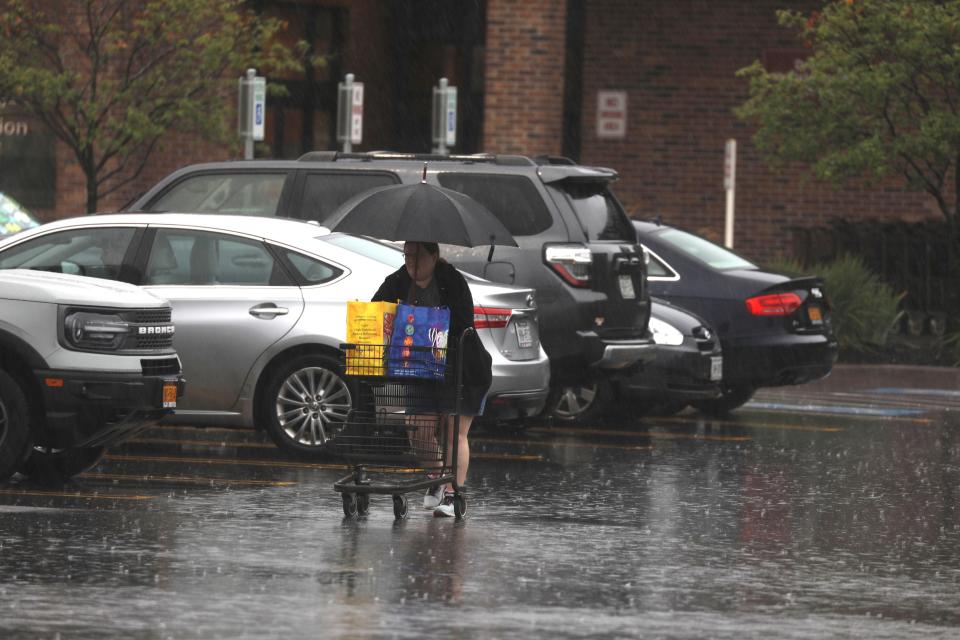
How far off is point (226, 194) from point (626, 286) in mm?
3209

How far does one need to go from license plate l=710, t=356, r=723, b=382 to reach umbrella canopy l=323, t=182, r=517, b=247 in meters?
5.38

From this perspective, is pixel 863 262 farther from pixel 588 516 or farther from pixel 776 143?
pixel 588 516

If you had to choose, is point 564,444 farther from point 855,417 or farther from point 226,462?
point 855,417

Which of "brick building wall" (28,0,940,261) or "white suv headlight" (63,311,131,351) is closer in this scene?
"white suv headlight" (63,311,131,351)

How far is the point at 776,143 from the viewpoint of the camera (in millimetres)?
27047

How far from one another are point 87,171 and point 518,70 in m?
7.26

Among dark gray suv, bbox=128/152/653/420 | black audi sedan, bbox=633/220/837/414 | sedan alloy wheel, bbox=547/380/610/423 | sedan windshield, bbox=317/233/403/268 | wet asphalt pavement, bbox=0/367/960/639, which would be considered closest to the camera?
wet asphalt pavement, bbox=0/367/960/639

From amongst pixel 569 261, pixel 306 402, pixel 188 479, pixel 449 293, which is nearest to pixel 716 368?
pixel 569 261

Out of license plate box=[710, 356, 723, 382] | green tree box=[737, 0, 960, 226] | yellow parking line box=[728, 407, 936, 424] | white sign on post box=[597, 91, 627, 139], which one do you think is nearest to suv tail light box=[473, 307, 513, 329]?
license plate box=[710, 356, 723, 382]

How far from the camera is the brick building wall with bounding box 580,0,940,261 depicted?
3097 cm

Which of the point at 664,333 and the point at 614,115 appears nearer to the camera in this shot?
the point at 664,333

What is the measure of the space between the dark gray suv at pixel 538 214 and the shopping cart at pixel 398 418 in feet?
13.3

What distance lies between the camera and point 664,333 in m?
16.1

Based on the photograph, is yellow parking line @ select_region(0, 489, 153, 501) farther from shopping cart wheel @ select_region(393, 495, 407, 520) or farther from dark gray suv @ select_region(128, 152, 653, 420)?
dark gray suv @ select_region(128, 152, 653, 420)
